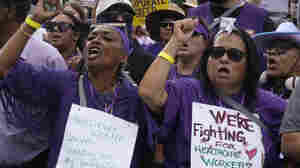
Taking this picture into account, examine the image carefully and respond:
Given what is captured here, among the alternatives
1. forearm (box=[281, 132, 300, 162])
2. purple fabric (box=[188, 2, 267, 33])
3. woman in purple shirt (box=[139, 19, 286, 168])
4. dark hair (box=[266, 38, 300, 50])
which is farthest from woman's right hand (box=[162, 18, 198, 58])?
purple fabric (box=[188, 2, 267, 33])

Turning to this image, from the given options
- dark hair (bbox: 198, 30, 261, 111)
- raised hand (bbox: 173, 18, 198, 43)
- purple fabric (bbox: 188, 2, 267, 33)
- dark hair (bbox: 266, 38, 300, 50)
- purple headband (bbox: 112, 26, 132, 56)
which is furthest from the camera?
purple fabric (bbox: 188, 2, 267, 33)

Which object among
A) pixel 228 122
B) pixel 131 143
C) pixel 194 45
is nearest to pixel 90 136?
pixel 131 143

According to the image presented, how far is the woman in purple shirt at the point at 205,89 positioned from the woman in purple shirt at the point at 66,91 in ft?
0.60

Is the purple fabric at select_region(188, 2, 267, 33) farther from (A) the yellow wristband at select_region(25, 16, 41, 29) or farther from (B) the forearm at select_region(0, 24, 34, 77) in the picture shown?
(B) the forearm at select_region(0, 24, 34, 77)

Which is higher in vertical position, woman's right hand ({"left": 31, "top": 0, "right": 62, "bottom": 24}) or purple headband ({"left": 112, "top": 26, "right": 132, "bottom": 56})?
woman's right hand ({"left": 31, "top": 0, "right": 62, "bottom": 24})

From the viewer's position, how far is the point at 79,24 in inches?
231

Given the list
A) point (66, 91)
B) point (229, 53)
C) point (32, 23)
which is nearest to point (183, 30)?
point (229, 53)

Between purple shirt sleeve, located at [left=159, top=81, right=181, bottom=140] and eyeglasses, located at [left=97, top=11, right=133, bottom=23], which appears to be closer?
purple shirt sleeve, located at [left=159, top=81, right=181, bottom=140]

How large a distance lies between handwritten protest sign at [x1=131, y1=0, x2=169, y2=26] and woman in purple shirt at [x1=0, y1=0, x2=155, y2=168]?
2097 millimetres

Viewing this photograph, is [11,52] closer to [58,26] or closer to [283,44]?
[58,26]

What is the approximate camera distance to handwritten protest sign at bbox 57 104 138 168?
3936 mm

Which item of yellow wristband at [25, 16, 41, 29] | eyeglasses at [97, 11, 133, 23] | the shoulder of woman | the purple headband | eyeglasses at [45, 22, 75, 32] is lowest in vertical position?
the shoulder of woman

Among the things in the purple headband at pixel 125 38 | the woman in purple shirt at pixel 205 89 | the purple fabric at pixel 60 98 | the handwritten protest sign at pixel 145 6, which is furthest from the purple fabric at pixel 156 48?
the purple fabric at pixel 60 98

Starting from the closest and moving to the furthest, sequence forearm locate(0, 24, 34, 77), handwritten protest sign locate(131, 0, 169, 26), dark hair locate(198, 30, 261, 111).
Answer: forearm locate(0, 24, 34, 77)
dark hair locate(198, 30, 261, 111)
handwritten protest sign locate(131, 0, 169, 26)
